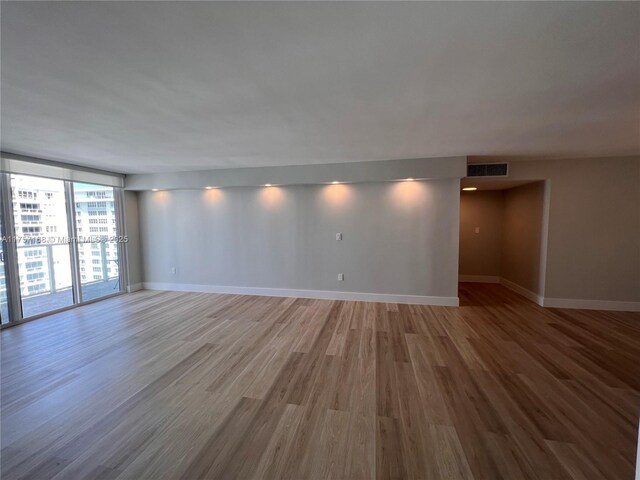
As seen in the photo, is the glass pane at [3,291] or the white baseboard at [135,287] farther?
the white baseboard at [135,287]

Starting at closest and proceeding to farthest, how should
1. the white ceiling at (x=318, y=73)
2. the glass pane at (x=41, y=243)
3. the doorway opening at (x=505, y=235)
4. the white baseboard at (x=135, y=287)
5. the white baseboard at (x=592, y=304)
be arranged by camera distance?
1. the white ceiling at (x=318, y=73)
2. the glass pane at (x=41, y=243)
3. the white baseboard at (x=592, y=304)
4. the doorway opening at (x=505, y=235)
5. the white baseboard at (x=135, y=287)

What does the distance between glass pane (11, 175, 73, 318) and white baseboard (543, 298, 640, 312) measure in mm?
8566

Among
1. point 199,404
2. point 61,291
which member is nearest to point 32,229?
point 61,291

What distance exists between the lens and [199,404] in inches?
82.7

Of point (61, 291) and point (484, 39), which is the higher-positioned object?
point (484, 39)

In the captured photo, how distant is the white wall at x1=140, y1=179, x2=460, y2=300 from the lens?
4.55 m

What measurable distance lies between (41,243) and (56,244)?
221mm

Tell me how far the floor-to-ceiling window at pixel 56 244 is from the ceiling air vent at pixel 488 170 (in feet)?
23.4

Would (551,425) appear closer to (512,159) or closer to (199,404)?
(199,404)

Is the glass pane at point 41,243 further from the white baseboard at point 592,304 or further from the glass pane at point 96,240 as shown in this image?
the white baseboard at point 592,304

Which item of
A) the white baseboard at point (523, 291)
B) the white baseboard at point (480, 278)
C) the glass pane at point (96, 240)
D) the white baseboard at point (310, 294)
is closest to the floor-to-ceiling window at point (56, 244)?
the glass pane at point (96, 240)

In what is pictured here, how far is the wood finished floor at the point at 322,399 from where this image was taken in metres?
1.59

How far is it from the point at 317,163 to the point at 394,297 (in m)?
2.85

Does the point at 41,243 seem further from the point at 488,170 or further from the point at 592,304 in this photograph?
the point at 592,304
